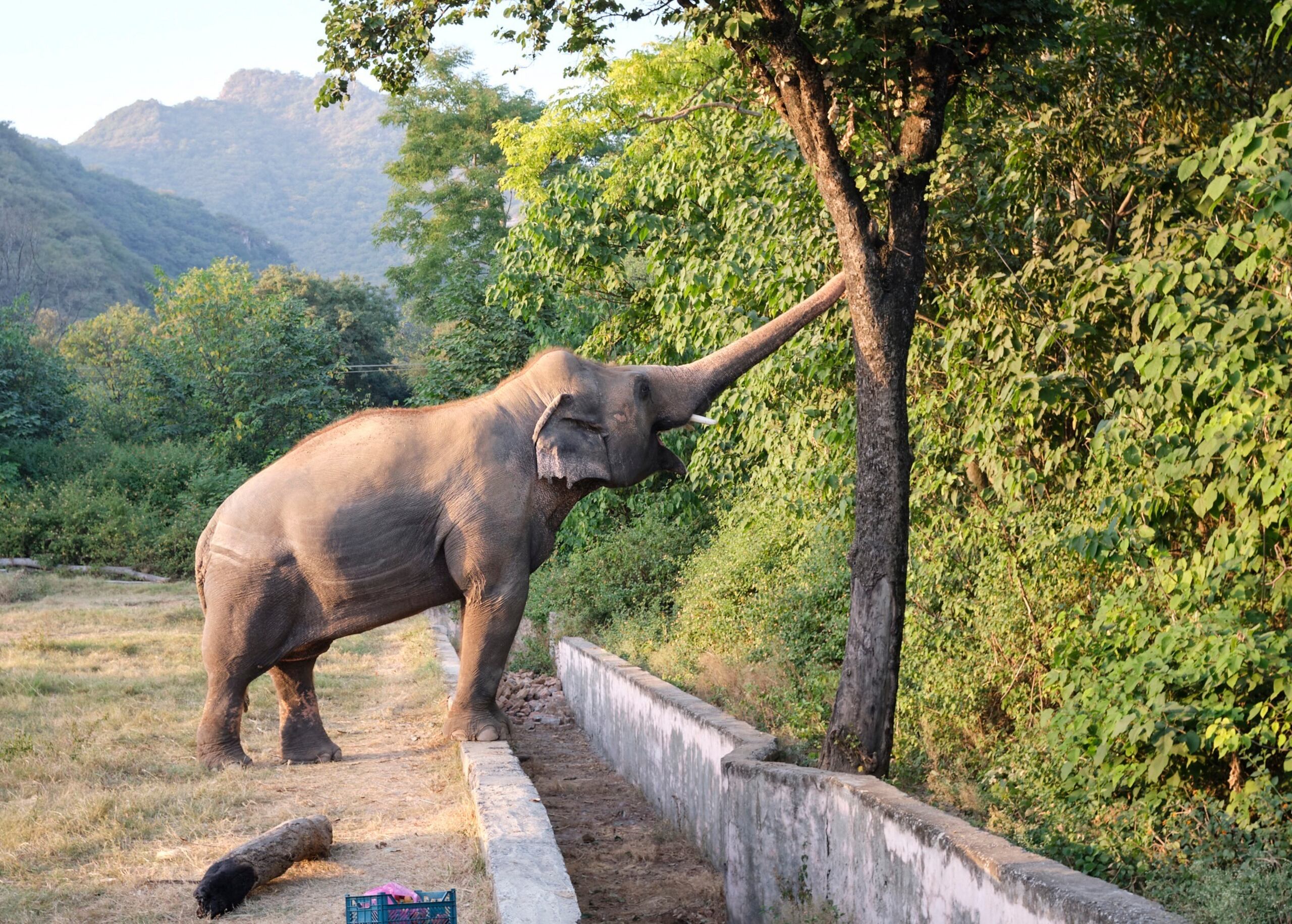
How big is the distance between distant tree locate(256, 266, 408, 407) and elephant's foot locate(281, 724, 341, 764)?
34753 millimetres

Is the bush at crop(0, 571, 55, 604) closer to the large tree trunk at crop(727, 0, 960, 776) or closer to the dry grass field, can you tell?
the dry grass field

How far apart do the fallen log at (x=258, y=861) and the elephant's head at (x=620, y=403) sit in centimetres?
322

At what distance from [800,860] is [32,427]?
31399 mm

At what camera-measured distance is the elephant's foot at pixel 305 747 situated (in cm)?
861

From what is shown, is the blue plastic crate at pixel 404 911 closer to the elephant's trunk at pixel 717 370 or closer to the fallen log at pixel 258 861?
the fallen log at pixel 258 861

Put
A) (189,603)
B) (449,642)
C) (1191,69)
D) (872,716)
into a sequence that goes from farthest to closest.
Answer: (189,603)
(449,642)
(1191,69)
(872,716)

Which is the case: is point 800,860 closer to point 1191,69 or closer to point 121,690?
point 1191,69

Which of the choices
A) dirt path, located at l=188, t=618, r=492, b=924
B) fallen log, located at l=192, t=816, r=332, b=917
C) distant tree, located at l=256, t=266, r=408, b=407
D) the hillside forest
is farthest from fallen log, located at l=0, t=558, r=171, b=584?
fallen log, located at l=192, t=816, r=332, b=917

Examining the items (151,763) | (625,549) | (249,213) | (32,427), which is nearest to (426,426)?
(151,763)

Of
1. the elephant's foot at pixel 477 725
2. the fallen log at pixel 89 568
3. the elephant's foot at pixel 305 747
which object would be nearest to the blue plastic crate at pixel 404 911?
the elephant's foot at pixel 477 725

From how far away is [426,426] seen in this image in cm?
859

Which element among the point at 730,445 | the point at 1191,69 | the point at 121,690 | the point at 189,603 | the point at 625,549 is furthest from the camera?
the point at 189,603

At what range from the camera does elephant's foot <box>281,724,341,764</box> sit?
8.61 metres

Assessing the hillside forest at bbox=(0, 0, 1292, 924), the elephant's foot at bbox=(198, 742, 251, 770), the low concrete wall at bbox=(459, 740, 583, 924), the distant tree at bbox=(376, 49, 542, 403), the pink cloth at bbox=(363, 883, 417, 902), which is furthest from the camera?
the distant tree at bbox=(376, 49, 542, 403)
